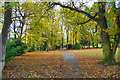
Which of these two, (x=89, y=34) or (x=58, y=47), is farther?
(x=58, y=47)

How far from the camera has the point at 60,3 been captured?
26.0 ft

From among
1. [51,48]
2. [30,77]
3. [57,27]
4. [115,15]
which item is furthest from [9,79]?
[51,48]

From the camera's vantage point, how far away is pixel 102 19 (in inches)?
303

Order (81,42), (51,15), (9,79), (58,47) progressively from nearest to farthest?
(9,79)
(51,15)
(81,42)
(58,47)

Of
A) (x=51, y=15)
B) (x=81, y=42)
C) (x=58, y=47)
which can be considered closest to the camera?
(x=51, y=15)

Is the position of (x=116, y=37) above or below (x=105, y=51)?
above

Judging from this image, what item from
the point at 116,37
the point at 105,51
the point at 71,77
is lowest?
the point at 71,77

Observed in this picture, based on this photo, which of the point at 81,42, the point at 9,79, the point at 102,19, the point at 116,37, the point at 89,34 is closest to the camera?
the point at 9,79

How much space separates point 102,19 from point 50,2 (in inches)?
141

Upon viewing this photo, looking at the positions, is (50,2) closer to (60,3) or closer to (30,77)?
(60,3)

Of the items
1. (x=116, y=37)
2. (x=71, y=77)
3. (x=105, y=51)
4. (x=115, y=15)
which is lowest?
(x=71, y=77)

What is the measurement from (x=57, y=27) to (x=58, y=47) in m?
7.39

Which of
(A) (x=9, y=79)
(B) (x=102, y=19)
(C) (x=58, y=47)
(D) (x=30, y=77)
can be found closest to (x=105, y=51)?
(B) (x=102, y=19)

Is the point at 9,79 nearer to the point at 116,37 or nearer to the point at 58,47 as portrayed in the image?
the point at 116,37
